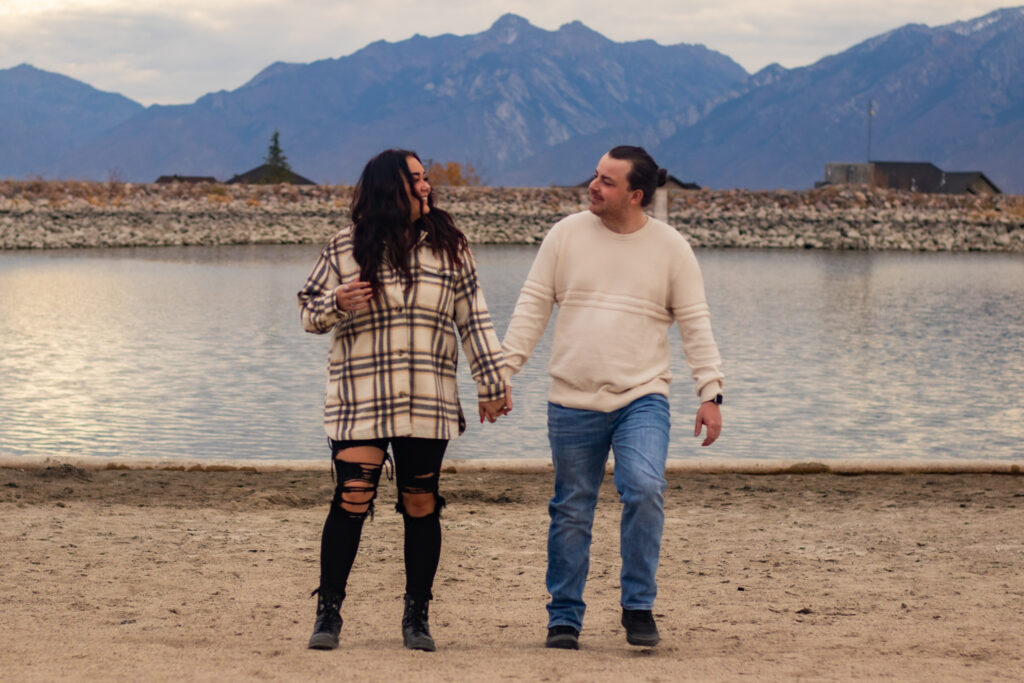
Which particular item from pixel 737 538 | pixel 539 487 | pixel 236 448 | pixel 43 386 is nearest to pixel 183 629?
pixel 737 538

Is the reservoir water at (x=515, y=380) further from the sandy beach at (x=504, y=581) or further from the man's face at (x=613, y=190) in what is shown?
the man's face at (x=613, y=190)

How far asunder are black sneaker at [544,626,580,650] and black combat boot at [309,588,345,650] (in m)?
0.76

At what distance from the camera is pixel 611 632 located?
5152mm

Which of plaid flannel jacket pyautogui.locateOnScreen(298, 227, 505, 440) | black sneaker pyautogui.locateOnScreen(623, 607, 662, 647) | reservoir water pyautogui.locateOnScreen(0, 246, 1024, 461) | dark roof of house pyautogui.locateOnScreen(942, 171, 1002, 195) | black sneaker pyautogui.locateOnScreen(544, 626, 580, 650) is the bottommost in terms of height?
reservoir water pyautogui.locateOnScreen(0, 246, 1024, 461)

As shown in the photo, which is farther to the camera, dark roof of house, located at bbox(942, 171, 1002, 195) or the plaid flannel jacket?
dark roof of house, located at bbox(942, 171, 1002, 195)

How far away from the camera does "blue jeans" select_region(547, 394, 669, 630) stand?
4.67 metres

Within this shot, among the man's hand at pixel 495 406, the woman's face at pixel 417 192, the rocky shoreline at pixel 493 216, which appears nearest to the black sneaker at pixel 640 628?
the man's hand at pixel 495 406

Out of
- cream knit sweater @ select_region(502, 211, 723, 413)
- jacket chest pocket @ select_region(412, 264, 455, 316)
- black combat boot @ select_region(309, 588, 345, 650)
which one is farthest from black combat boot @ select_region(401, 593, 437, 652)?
jacket chest pocket @ select_region(412, 264, 455, 316)

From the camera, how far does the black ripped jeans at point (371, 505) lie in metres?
4.65

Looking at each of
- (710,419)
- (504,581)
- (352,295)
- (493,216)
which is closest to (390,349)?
(352,295)

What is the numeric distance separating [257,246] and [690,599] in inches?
2066

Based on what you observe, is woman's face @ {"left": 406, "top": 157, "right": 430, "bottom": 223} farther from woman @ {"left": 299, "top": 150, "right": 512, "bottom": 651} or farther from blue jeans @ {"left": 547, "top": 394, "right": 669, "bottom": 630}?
blue jeans @ {"left": 547, "top": 394, "right": 669, "bottom": 630}

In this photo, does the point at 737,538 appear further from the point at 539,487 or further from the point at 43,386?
the point at 43,386

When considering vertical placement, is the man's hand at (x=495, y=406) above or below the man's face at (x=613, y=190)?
below
